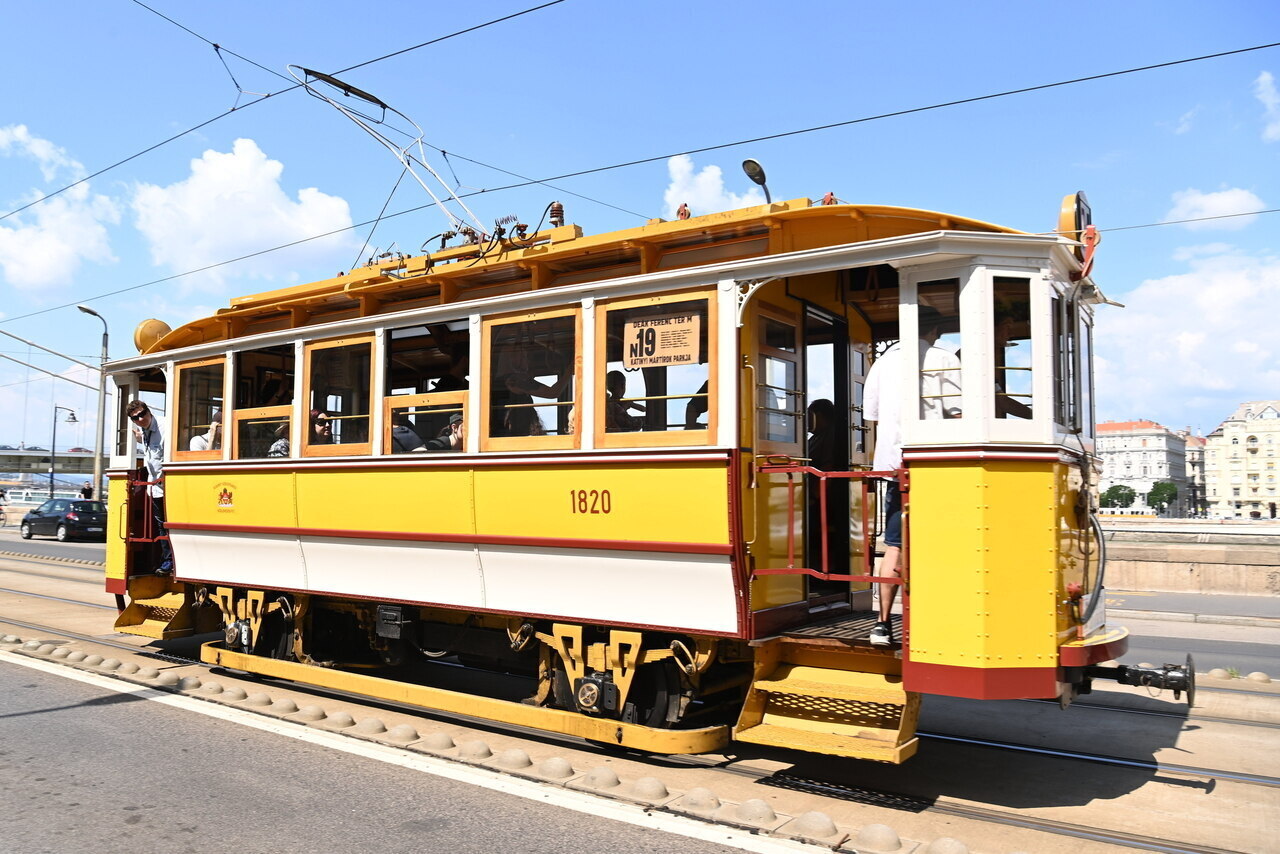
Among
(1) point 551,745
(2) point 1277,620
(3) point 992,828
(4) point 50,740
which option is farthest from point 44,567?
(2) point 1277,620

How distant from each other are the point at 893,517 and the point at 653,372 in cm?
174

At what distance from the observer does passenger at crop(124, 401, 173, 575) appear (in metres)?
9.59

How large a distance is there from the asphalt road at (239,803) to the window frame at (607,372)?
2.18 metres

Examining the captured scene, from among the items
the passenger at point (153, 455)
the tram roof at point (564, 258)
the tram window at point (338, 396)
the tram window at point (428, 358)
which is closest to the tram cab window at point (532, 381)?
the tram roof at point (564, 258)

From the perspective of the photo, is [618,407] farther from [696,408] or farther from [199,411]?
[199,411]

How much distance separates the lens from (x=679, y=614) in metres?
5.89

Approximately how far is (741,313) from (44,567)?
64.6ft

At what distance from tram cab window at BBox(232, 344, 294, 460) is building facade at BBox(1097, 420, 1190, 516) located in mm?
165569

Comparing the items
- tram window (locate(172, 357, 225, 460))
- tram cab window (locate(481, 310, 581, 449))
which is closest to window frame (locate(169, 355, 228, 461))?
tram window (locate(172, 357, 225, 460))

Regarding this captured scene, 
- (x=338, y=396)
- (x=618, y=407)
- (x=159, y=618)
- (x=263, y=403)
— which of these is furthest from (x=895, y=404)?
(x=159, y=618)

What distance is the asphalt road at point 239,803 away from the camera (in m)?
4.57

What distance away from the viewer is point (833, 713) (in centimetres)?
543

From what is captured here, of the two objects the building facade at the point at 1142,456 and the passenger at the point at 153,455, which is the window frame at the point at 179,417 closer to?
the passenger at the point at 153,455

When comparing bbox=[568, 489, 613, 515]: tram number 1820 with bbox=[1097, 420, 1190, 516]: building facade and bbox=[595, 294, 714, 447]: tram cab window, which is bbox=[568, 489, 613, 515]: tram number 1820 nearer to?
bbox=[595, 294, 714, 447]: tram cab window
